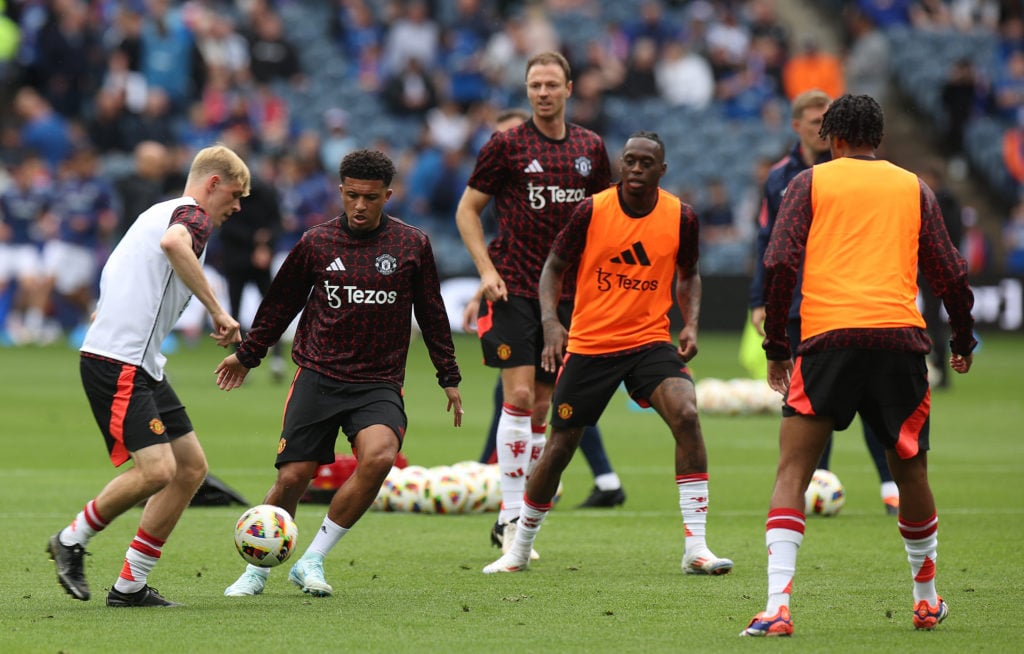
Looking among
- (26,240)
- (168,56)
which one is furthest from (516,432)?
(168,56)

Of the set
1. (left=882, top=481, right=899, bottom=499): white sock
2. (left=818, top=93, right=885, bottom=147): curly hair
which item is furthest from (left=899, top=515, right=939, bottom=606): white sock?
(left=882, top=481, right=899, bottom=499): white sock

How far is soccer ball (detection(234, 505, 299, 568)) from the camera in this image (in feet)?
25.2

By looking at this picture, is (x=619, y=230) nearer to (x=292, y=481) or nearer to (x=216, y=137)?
(x=292, y=481)

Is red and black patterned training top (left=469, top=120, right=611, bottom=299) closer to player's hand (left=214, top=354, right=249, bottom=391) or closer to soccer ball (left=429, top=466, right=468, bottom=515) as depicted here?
soccer ball (left=429, top=466, right=468, bottom=515)

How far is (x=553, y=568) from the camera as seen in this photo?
881cm

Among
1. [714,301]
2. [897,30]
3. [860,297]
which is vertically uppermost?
[897,30]

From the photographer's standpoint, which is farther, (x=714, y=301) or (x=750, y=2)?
(x=750, y=2)

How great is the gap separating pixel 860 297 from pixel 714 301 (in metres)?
20.8

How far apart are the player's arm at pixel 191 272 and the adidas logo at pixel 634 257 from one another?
214cm

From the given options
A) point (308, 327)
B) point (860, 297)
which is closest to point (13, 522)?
point (308, 327)

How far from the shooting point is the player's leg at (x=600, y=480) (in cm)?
1109

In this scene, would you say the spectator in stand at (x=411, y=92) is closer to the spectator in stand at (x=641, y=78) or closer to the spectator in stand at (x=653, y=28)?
the spectator in stand at (x=641, y=78)

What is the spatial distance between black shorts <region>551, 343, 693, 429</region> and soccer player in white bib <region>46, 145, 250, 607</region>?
1854 millimetres

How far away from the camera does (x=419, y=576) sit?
8516mm
